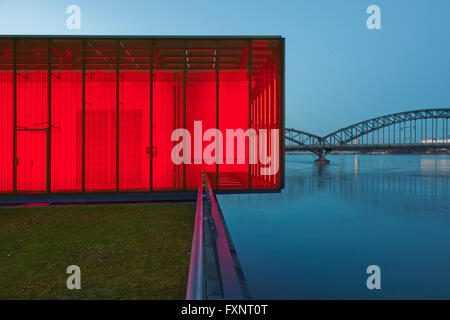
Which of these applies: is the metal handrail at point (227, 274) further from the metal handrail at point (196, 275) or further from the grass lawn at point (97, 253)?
the grass lawn at point (97, 253)

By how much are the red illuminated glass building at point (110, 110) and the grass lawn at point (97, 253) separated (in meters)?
2.95

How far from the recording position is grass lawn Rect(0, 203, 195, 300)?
181 inches

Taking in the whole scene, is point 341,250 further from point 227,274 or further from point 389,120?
point 389,120

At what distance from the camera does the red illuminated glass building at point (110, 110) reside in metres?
13.0

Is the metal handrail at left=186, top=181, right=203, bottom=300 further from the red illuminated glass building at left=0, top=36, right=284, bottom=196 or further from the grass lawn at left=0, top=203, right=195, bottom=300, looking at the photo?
the red illuminated glass building at left=0, top=36, right=284, bottom=196

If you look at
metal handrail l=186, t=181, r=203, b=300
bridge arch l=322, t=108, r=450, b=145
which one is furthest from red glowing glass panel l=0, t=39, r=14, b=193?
bridge arch l=322, t=108, r=450, b=145

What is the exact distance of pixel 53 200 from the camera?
42.2 feet

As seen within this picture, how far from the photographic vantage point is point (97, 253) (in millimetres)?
6238

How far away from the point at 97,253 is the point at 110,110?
8742mm

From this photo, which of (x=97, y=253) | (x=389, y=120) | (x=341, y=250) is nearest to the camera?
(x=97, y=253)

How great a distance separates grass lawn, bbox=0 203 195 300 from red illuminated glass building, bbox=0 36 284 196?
9.66 feet

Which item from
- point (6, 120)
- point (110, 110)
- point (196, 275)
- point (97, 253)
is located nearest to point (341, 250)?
point (97, 253)
